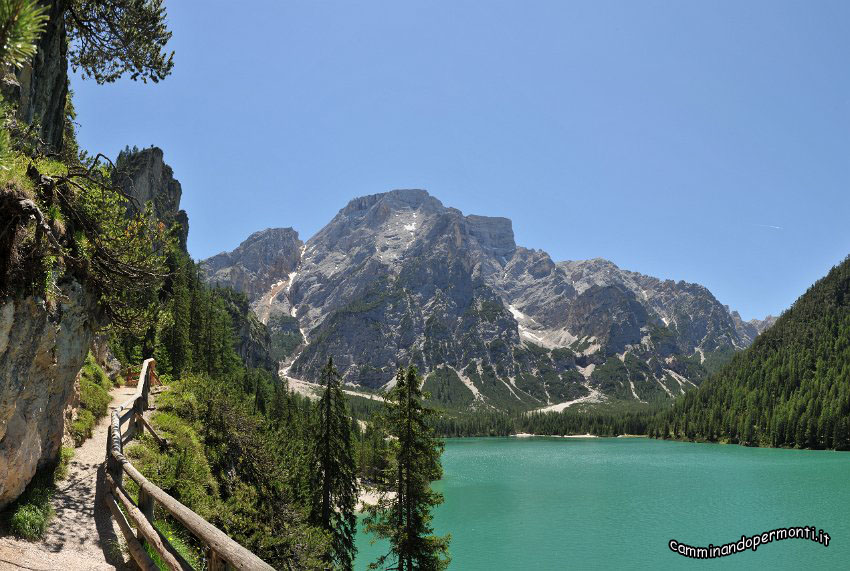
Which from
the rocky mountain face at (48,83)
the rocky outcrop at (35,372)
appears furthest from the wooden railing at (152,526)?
the rocky mountain face at (48,83)

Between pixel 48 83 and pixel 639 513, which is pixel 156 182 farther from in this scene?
pixel 639 513

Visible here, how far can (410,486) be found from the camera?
2703cm

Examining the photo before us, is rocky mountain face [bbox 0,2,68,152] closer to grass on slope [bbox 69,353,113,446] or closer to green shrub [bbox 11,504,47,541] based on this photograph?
grass on slope [bbox 69,353,113,446]

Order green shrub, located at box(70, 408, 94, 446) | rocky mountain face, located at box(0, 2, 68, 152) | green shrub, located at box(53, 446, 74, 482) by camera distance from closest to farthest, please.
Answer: green shrub, located at box(53, 446, 74, 482) < rocky mountain face, located at box(0, 2, 68, 152) < green shrub, located at box(70, 408, 94, 446)

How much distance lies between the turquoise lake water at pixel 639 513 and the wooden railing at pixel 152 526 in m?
43.3

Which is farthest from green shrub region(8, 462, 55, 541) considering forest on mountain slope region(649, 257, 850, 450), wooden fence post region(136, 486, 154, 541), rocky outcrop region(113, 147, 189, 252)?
forest on mountain slope region(649, 257, 850, 450)

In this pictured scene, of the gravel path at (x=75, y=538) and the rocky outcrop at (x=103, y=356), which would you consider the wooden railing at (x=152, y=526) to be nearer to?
the gravel path at (x=75, y=538)

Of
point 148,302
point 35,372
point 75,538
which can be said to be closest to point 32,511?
point 75,538

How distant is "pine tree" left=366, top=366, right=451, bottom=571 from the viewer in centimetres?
2606

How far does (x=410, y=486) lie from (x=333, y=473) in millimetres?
12070

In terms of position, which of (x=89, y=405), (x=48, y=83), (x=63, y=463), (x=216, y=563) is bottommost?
(x=63, y=463)

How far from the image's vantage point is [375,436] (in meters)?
99.8

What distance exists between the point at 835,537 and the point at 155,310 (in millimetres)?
63868

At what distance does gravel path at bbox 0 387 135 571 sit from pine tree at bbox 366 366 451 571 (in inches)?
619
